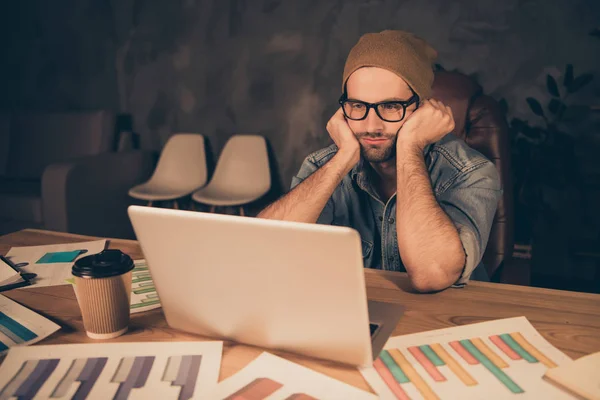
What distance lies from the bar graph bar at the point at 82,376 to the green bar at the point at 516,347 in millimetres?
629

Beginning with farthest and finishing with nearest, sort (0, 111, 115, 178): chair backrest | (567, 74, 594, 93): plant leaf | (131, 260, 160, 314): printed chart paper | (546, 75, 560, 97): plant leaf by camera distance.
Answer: (0, 111, 115, 178): chair backrest < (546, 75, 560, 97): plant leaf < (567, 74, 594, 93): plant leaf < (131, 260, 160, 314): printed chart paper

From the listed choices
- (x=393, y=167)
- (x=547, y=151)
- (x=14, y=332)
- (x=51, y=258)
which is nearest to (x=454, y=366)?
(x=14, y=332)

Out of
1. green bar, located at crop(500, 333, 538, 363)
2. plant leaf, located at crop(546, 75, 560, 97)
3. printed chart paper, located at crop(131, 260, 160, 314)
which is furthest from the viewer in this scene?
plant leaf, located at crop(546, 75, 560, 97)

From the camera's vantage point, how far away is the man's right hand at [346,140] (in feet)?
4.53

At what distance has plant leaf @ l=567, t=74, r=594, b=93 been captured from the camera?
2.65m

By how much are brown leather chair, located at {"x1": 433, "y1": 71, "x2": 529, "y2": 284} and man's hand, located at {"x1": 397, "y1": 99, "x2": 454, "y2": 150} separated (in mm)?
289

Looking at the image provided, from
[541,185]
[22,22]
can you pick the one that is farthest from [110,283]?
[22,22]

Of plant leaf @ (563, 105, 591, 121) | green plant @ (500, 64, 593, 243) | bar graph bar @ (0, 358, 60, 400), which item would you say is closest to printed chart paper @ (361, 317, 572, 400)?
bar graph bar @ (0, 358, 60, 400)

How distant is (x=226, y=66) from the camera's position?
3.88m

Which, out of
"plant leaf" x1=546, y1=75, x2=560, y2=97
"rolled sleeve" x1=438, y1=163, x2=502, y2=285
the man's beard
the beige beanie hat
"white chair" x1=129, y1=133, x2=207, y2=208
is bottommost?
"white chair" x1=129, y1=133, x2=207, y2=208

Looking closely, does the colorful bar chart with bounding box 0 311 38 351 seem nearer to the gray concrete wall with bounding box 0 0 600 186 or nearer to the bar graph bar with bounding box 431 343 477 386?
the bar graph bar with bounding box 431 343 477 386

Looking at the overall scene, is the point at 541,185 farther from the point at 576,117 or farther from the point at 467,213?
the point at 467,213

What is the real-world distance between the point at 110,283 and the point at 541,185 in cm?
295

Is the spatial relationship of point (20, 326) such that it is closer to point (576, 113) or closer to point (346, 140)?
point (346, 140)
